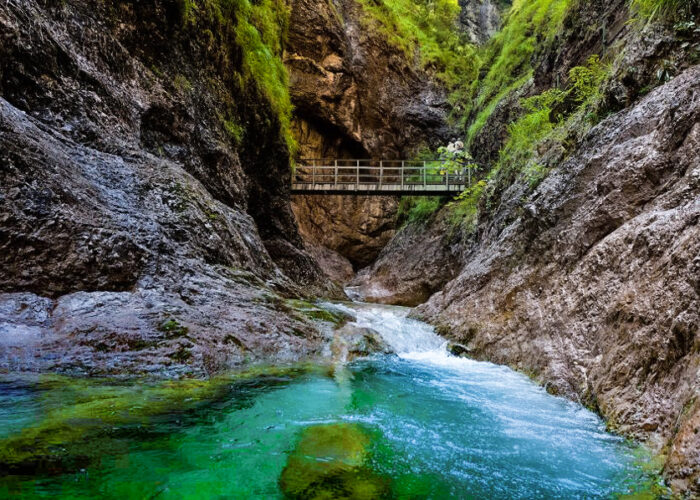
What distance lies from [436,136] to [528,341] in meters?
17.7

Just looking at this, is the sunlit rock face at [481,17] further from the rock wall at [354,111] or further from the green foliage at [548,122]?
the green foliage at [548,122]

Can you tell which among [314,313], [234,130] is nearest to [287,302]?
[314,313]

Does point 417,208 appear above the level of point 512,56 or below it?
below

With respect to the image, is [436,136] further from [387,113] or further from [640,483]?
[640,483]

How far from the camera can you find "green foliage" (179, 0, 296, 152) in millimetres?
9594

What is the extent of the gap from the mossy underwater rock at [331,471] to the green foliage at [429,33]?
2232 cm

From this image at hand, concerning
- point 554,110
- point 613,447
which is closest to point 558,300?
point 613,447

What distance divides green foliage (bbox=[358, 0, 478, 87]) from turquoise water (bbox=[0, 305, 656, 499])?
21.7 meters

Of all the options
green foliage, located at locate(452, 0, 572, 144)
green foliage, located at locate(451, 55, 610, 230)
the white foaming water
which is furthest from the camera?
green foliage, located at locate(452, 0, 572, 144)

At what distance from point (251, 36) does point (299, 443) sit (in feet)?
37.2

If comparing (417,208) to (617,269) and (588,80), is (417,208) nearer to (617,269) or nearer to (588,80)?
(588,80)

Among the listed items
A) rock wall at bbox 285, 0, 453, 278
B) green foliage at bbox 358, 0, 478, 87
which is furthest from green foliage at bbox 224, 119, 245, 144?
green foliage at bbox 358, 0, 478, 87

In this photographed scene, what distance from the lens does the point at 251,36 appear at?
38.0ft

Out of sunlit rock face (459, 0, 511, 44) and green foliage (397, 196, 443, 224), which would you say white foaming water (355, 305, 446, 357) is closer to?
green foliage (397, 196, 443, 224)
